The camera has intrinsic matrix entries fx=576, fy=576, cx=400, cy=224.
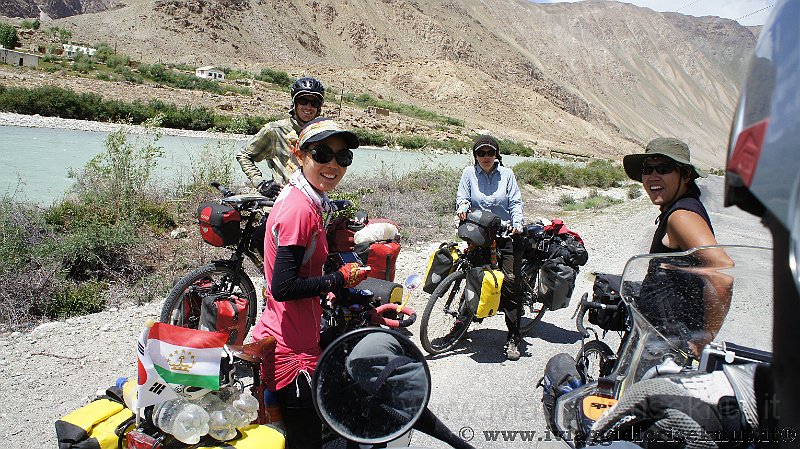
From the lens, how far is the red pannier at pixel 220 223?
4387mm

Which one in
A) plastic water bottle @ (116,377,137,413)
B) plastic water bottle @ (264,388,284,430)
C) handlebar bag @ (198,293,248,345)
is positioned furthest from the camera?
handlebar bag @ (198,293,248,345)

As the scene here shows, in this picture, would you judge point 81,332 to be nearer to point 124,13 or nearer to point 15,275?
point 15,275

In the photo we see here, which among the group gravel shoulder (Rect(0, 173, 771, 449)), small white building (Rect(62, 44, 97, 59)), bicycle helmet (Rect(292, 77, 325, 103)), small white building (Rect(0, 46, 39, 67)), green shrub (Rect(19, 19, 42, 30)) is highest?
green shrub (Rect(19, 19, 42, 30))

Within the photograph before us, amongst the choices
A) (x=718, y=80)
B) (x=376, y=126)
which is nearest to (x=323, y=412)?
(x=376, y=126)

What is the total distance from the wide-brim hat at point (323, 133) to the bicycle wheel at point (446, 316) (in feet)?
8.77

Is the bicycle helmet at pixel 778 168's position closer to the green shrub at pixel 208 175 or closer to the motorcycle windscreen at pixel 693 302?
the motorcycle windscreen at pixel 693 302

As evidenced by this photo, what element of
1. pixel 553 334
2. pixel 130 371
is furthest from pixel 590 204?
pixel 130 371

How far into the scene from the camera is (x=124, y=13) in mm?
87125

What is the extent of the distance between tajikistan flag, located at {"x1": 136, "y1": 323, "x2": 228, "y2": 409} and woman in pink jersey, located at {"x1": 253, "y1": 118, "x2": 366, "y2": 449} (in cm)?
33

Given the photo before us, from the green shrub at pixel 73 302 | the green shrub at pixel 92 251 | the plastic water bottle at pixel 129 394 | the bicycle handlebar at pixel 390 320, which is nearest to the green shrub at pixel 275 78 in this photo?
the green shrub at pixel 92 251

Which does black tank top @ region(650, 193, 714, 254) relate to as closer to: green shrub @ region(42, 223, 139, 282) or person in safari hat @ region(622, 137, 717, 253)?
person in safari hat @ region(622, 137, 717, 253)

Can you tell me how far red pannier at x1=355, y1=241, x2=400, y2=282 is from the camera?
4.93m

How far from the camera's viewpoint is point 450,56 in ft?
340

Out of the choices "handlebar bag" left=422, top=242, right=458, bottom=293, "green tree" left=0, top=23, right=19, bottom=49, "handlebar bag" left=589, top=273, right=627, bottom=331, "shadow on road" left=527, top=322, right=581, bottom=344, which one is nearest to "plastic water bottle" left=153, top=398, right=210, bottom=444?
"handlebar bag" left=589, top=273, right=627, bottom=331
